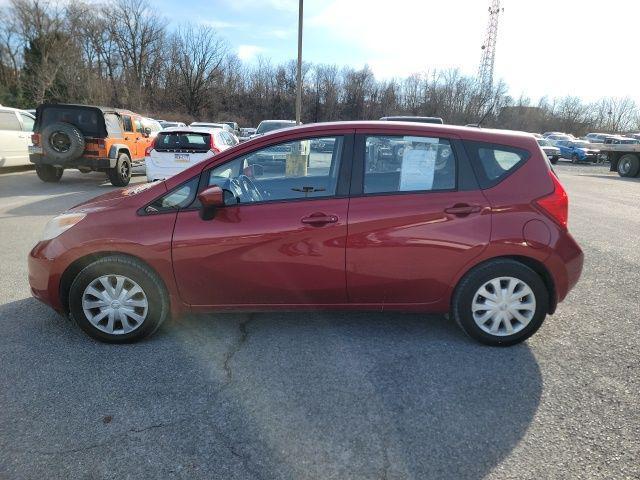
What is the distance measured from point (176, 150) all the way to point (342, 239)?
7.54 metres

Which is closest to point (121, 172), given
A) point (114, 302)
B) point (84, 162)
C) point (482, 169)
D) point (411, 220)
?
point (84, 162)

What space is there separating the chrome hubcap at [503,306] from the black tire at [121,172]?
10.8 meters

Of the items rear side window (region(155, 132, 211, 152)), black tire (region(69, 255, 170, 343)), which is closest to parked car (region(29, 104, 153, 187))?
rear side window (region(155, 132, 211, 152))

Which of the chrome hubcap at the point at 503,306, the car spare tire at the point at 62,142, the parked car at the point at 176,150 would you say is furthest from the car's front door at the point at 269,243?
the car spare tire at the point at 62,142

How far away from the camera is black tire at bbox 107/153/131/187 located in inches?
463

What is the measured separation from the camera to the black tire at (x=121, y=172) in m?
11.8

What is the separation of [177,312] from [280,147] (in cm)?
150

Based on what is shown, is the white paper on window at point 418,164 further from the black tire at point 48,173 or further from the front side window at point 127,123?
the black tire at point 48,173

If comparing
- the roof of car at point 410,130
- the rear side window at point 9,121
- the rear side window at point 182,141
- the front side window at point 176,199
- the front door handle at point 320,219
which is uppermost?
the rear side window at point 9,121

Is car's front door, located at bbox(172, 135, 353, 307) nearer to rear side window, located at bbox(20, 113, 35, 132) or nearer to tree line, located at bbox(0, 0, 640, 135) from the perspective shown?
rear side window, located at bbox(20, 113, 35, 132)

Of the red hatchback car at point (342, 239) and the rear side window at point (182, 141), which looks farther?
the rear side window at point (182, 141)

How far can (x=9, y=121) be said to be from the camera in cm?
1285

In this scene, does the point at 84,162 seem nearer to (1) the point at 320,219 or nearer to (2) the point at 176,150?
(2) the point at 176,150

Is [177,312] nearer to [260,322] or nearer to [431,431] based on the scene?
[260,322]
